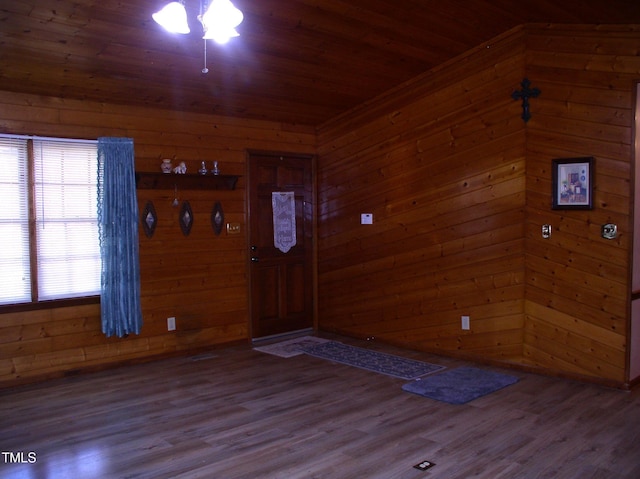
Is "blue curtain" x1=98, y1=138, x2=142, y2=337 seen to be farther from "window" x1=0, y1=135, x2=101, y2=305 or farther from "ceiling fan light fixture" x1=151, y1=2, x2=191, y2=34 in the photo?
"ceiling fan light fixture" x1=151, y1=2, x2=191, y2=34

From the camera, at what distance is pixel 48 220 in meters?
4.63

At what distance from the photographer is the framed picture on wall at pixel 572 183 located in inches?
168

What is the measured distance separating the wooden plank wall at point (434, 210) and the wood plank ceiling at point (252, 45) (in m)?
0.36

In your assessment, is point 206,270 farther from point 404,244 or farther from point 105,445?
point 105,445

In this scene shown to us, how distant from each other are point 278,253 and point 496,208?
2.46m

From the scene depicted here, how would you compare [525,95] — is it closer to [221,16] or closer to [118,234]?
[221,16]

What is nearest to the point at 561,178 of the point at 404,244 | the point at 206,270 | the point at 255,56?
the point at 404,244

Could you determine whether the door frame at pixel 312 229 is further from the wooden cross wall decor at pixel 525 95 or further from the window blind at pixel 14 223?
the wooden cross wall decor at pixel 525 95

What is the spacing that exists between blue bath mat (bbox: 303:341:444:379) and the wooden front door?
672mm

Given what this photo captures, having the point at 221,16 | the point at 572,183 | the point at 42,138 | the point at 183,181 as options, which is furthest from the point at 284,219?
the point at 221,16

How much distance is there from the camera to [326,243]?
6.46m

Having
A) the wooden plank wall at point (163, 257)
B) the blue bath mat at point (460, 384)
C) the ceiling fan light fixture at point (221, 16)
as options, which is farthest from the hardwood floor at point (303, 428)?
the ceiling fan light fixture at point (221, 16)

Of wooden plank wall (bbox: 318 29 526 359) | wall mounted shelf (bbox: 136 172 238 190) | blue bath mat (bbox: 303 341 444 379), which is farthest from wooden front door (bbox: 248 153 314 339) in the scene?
blue bath mat (bbox: 303 341 444 379)

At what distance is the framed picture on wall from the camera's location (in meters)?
4.27
